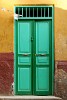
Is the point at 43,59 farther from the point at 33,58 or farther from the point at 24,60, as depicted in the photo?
the point at 24,60

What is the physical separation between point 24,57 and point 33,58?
Answer: 0.28 m

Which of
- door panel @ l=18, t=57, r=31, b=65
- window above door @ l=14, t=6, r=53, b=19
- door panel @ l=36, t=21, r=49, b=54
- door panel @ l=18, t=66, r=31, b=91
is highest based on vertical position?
window above door @ l=14, t=6, r=53, b=19

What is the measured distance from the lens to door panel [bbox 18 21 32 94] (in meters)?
11.4

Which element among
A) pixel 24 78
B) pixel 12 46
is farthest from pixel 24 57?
pixel 24 78

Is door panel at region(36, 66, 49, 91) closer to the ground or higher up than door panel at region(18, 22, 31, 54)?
closer to the ground

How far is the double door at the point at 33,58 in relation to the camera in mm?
11391

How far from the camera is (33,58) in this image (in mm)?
11430

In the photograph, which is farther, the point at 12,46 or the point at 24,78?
the point at 24,78

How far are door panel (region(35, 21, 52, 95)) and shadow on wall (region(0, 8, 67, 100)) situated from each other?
11.6 inches

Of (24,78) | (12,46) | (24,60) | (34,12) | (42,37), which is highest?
(34,12)

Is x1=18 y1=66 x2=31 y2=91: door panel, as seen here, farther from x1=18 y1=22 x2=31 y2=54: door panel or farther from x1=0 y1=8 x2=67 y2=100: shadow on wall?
x1=18 y1=22 x2=31 y2=54: door panel

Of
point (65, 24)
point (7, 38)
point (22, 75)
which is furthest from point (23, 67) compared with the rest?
point (65, 24)

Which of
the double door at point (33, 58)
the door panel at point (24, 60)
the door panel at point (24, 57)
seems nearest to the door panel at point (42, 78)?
the double door at point (33, 58)

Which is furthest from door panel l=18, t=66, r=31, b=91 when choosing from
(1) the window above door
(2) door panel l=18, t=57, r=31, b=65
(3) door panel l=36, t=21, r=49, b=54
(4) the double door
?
(1) the window above door
